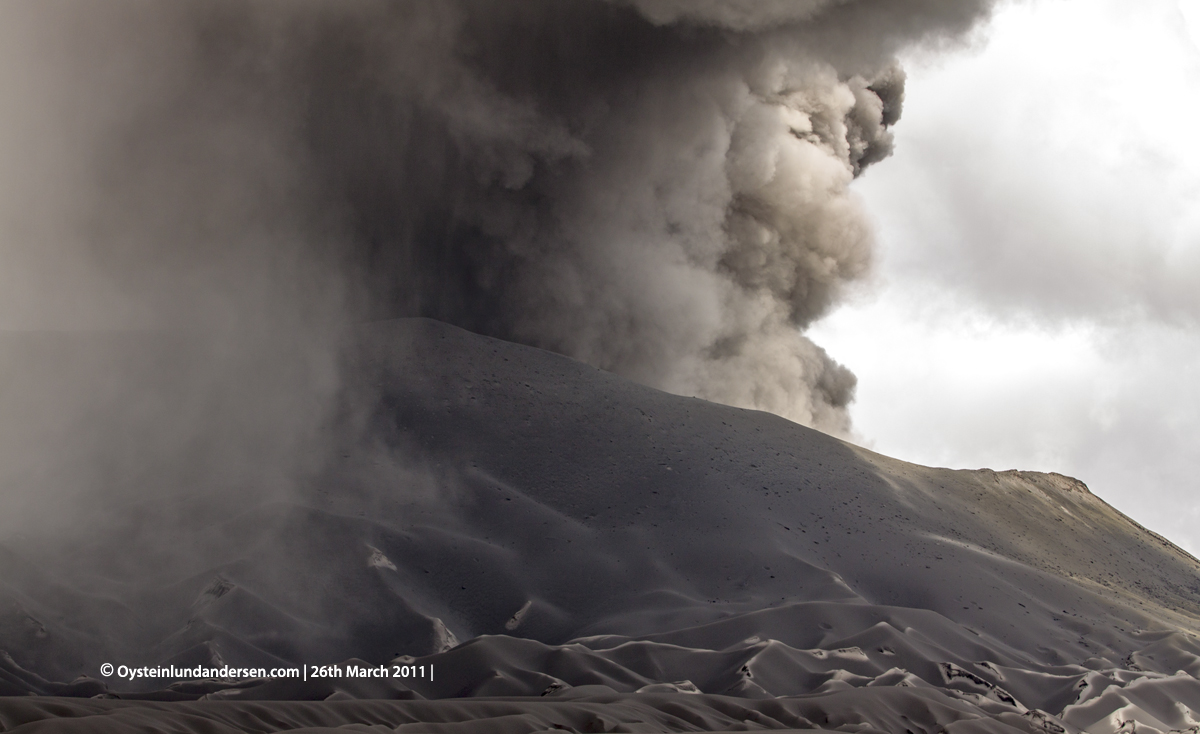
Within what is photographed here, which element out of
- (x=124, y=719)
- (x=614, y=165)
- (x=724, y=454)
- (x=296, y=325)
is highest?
(x=614, y=165)

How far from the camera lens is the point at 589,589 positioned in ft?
50.5

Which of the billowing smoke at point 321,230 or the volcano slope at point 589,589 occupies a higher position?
the billowing smoke at point 321,230

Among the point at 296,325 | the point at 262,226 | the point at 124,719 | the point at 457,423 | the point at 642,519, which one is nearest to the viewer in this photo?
the point at 124,719

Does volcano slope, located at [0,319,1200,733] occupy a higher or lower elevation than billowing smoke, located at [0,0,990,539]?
lower

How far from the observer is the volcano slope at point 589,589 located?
11062 millimetres

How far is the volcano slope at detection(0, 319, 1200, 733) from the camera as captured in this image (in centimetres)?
1106

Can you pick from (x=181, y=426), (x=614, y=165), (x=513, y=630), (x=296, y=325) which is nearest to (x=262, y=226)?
(x=296, y=325)

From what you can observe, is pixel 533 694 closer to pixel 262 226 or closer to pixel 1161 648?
pixel 1161 648

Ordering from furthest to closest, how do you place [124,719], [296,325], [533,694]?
[296,325] < [533,694] < [124,719]

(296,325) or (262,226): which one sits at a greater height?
(262,226)

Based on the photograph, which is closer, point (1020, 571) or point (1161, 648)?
point (1161, 648)

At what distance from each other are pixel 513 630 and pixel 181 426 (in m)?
8.08

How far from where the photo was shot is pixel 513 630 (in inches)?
560

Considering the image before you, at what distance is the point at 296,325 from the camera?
21969 millimetres
